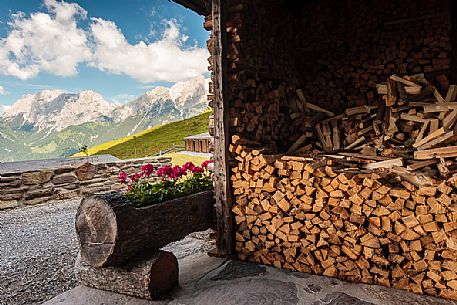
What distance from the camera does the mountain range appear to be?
59.3 metres

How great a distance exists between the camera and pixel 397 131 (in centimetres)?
336

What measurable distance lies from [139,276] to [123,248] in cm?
24

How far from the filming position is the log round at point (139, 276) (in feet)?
7.64

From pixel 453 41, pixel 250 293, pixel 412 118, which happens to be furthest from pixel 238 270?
pixel 453 41

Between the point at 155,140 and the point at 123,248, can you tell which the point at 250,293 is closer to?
the point at 123,248

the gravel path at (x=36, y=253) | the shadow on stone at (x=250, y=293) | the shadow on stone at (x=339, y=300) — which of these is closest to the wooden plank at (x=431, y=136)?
the shadow on stone at (x=339, y=300)

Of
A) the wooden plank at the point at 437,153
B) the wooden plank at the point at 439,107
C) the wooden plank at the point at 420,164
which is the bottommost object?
the wooden plank at the point at 420,164

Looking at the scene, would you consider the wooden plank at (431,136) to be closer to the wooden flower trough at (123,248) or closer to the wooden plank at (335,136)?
the wooden plank at (335,136)

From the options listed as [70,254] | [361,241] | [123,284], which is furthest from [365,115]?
[70,254]

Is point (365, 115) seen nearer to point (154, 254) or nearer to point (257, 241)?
point (257, 241)

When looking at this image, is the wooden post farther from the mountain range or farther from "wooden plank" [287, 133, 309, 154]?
the mountain range

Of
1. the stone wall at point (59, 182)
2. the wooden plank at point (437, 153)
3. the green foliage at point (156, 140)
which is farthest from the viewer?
the green foliage at point (156, 140)

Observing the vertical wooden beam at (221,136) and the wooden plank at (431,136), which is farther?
the vertical wooden beam at (221,136)

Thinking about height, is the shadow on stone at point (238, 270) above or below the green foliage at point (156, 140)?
below
